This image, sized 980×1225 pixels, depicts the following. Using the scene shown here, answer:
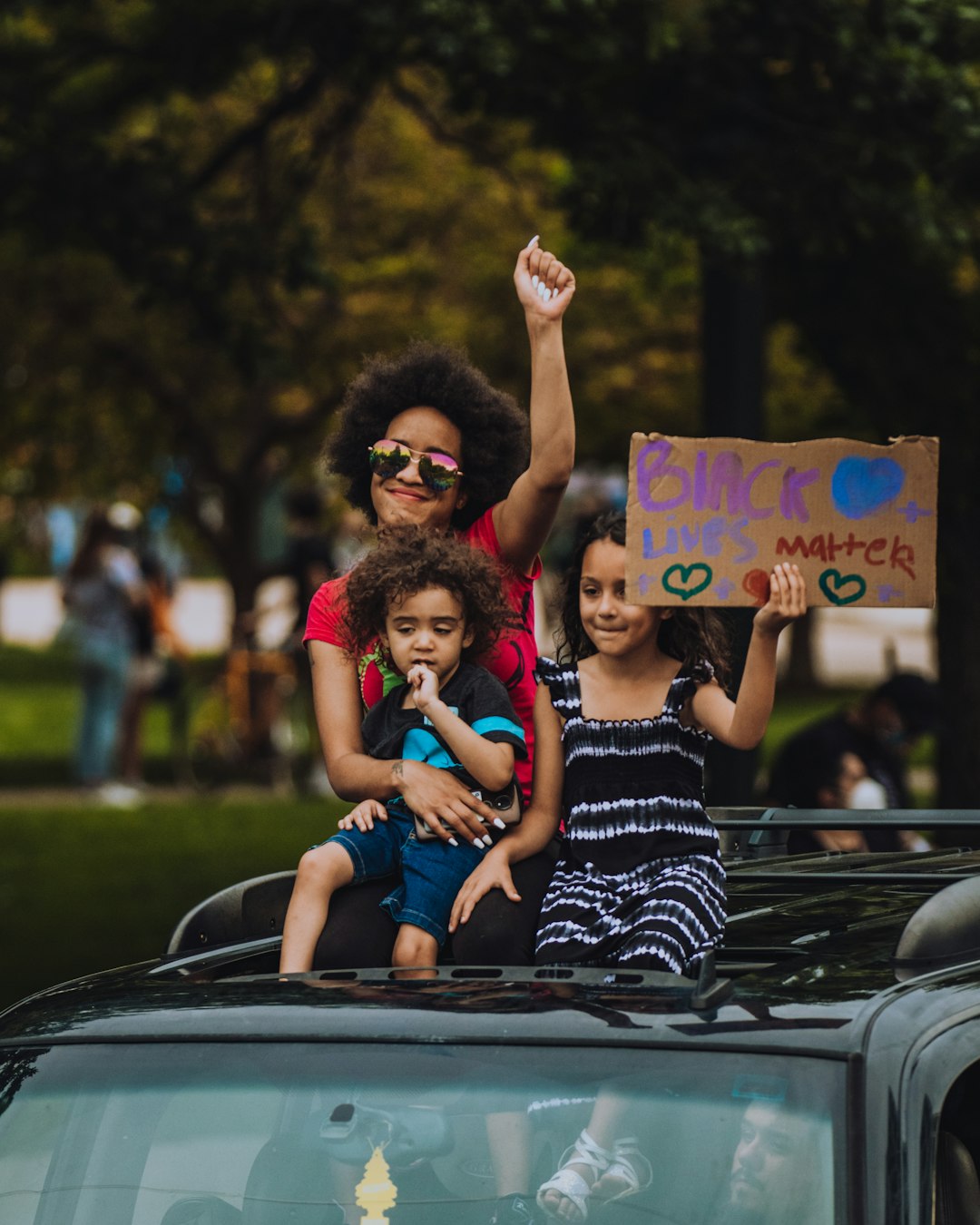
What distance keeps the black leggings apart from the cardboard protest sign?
0.52 meters

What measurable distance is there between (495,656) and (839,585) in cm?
65

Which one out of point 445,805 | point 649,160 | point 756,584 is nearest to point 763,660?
point 756,584

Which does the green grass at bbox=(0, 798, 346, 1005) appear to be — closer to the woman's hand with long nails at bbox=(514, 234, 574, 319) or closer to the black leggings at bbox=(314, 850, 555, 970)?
the black leggings at bbox=(314, 850, 555, 970)

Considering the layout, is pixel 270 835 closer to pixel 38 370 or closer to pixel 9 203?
pixel 38 370

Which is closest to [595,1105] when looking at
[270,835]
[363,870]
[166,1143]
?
[166,1143]

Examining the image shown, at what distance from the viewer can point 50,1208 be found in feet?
9.61

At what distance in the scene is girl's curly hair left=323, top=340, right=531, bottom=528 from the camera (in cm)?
412

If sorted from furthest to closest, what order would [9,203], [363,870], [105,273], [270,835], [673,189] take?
[105,273] < [270,835] < [9,203] < [673,189] < [363,870]

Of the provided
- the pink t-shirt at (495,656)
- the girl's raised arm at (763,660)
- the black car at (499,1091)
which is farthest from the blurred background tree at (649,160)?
the black car at (499,1091)

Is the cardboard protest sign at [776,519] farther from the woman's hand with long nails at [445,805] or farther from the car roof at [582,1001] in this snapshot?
the car roof at [582,1001]

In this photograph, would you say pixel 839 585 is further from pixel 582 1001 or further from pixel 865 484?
pixel 582 1001

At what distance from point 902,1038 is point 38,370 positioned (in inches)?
618

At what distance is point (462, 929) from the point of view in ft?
11.5

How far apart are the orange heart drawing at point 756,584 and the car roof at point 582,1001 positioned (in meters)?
0.57
